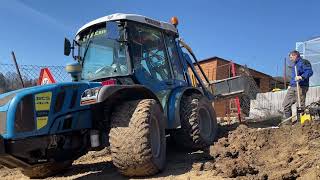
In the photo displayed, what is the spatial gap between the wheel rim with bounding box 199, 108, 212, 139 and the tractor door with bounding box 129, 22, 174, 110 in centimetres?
86

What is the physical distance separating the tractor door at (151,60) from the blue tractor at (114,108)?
0.06 feet

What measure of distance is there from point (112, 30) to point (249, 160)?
2.75 meters

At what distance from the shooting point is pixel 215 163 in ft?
21.2

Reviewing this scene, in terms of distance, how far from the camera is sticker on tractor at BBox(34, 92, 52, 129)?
5730mm

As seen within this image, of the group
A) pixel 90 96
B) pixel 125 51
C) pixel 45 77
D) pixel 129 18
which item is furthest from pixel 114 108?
pixel 45 77

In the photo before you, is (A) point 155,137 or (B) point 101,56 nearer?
(A) point 155,137

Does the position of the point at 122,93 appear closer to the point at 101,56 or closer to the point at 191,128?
the point at 101,56

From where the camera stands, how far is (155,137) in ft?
21.9

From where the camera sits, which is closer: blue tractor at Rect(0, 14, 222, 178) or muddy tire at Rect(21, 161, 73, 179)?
blue tractor at Rect(0, 14, 222, 178)

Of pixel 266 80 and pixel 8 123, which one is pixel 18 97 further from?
pixel 266 80

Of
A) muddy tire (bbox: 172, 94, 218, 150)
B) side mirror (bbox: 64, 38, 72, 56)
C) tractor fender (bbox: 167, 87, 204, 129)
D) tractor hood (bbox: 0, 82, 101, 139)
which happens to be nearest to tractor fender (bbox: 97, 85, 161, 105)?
tractor hood (bbox: 0, 82, 101, 139)

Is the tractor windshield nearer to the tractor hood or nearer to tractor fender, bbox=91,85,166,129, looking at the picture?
tractor fender, bbox=91,85,166,129

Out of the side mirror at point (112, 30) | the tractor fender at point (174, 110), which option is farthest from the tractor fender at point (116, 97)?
the side mirror at point (112, 30)

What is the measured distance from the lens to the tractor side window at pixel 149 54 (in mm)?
7344
